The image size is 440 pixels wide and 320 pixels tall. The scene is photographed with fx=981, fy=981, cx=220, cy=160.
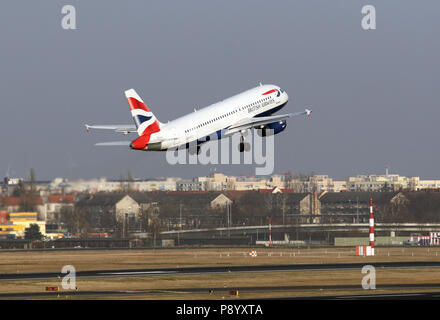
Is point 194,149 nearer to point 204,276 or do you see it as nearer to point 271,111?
point 271,111

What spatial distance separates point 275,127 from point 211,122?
12547 millimetres


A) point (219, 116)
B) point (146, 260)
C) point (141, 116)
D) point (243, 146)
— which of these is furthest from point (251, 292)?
point (146, 260)

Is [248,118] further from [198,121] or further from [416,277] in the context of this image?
[416,277]

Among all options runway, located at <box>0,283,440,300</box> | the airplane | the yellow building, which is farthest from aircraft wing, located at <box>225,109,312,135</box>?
runway, located at <box>0,283,440,300</box>

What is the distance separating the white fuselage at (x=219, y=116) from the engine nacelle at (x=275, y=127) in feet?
6.31

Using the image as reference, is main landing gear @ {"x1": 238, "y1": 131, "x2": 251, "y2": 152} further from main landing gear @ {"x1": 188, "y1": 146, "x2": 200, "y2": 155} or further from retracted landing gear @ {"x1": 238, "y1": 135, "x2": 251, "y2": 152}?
main landing gear @ {"x1": 188, "y1": 146, "x2": 200, "y2": 155}

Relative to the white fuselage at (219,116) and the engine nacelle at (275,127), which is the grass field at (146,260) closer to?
the engine nacelle at (275,127)

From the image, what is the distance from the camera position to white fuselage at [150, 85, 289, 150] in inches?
4154

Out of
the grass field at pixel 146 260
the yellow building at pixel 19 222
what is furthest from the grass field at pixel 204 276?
the yellow building at pixel 19 222

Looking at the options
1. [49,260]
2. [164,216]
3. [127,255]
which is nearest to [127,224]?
[164,216]
